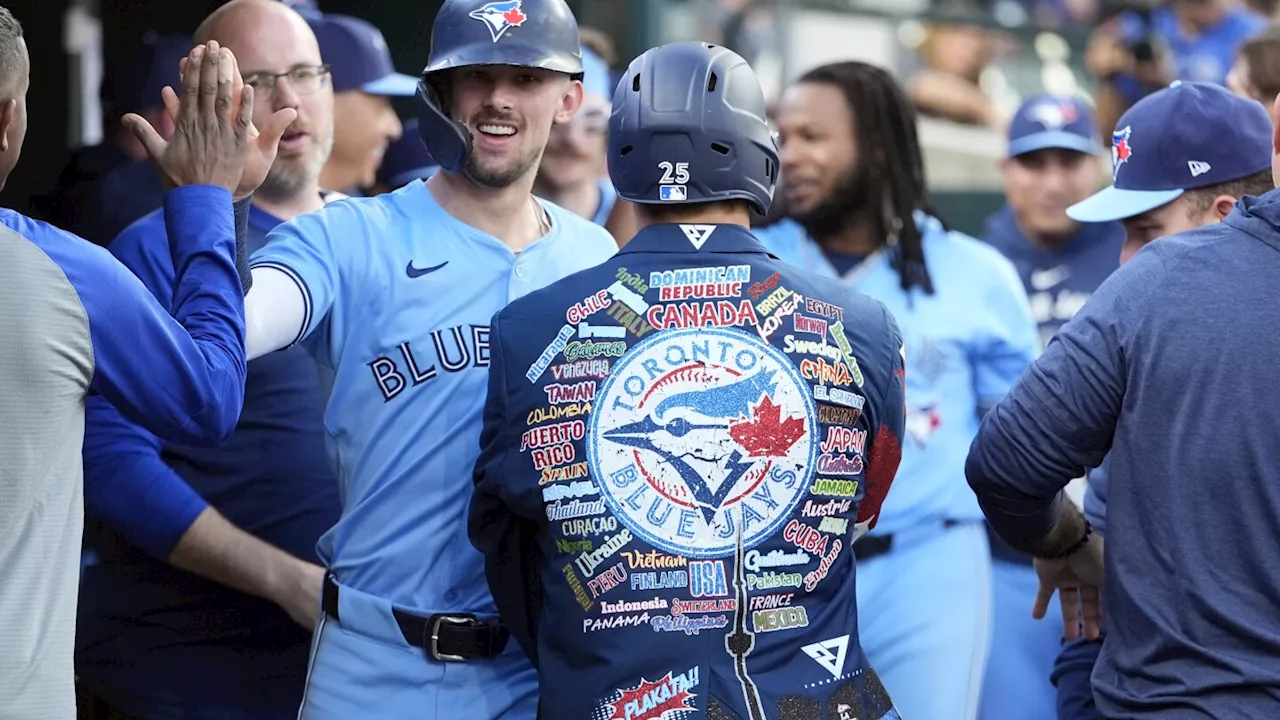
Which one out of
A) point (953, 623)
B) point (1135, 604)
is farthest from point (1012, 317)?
point (1135, 604)

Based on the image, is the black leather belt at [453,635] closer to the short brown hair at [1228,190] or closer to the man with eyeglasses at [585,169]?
the short brown hair at [1228,190]

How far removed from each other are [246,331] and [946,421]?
2.51 meters

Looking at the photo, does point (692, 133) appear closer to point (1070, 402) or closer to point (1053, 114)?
point (1070, 402)

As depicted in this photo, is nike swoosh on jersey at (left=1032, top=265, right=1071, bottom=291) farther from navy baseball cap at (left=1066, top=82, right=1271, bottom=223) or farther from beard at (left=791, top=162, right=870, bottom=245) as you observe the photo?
navy baseball cap at (left=1066, top=82, right=1271, bottom=223)

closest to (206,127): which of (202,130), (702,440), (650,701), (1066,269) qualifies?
(202,130)

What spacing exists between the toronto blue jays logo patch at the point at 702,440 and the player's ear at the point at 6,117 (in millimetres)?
1072

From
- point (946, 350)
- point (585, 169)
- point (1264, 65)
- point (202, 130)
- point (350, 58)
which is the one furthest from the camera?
point (585, 169)

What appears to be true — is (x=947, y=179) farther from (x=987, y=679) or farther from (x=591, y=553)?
(x=591, y=553)

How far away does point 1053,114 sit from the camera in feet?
22.7

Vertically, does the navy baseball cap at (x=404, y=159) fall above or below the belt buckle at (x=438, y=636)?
above

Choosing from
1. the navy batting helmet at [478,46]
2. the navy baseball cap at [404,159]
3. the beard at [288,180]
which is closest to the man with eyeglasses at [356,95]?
the navy baseball cap at [404,159]

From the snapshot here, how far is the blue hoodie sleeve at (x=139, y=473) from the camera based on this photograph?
360 cm

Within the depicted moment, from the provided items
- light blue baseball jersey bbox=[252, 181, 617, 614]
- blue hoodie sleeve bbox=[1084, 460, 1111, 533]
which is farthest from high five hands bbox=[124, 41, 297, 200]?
blue hoodie sleeve bbox=[1084, 460, 1111, 533]

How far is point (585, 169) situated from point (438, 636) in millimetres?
2874
